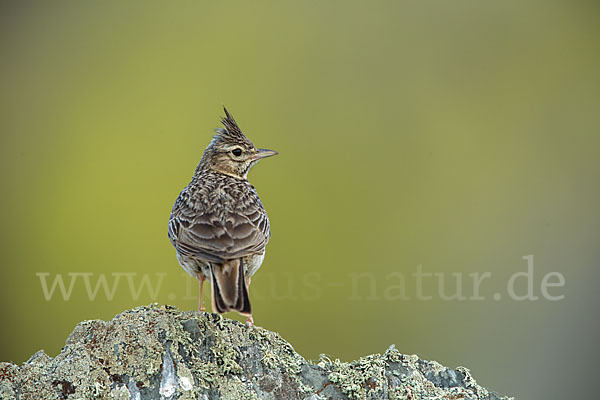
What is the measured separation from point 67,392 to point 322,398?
1.33 m

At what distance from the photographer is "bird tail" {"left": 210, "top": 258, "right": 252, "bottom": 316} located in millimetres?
5074

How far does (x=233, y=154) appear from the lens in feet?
24.7

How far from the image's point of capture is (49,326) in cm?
1122

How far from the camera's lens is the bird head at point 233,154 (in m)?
7.52

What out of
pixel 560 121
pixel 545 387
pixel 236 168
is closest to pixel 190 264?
pixel 236 168

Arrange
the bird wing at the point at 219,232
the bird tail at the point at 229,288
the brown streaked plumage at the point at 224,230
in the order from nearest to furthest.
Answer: the bird tail at the point at 229,288, the brown streaked plumage at the point at 224,230, the bird wing at the point at 219,232

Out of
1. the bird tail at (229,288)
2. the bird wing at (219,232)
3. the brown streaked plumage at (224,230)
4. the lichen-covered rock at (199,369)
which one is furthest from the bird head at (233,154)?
the lichen-covered rock at (199,369)

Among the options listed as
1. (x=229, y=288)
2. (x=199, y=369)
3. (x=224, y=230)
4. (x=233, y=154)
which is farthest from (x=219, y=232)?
(x=199, y=369)

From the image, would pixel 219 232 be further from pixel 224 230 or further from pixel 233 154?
pixel 233 154

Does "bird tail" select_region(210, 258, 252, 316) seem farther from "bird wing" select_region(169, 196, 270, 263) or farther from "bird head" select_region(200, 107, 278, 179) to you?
"bird head" select_region(200, 107, 278, 179)

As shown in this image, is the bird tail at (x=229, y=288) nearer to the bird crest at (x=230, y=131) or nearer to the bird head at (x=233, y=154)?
the bird head at (x=233, y=154)

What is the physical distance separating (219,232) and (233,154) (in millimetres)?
1843

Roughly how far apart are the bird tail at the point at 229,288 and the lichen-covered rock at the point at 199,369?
2.27 feet

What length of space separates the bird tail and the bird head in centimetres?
206
